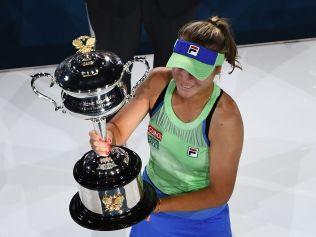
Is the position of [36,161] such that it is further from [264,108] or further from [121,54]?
[264,108]

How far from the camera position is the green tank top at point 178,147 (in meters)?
1.71

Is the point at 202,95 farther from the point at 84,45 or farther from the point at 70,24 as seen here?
the point at 70,24

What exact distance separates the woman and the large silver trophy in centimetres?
6

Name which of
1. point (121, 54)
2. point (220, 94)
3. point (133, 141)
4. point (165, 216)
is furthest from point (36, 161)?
point (220, 94)

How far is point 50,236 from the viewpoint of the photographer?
2.35 metres

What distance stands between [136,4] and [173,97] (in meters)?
0.90

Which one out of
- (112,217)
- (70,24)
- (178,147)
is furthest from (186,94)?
(70,24)

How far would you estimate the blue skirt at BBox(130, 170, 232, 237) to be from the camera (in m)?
1.79

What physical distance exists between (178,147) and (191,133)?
67 mm

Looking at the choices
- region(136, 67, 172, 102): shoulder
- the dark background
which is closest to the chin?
region(136, 67, 172, 102): shoulder

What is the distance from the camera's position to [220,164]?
1.69m

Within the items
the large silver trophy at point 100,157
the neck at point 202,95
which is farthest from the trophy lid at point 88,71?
the neck at point 202,95

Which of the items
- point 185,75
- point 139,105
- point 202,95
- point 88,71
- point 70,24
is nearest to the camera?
point 88,71

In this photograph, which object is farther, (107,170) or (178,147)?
(178,147)
